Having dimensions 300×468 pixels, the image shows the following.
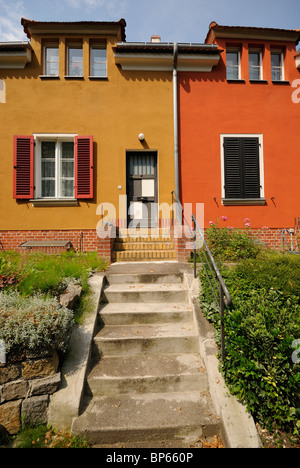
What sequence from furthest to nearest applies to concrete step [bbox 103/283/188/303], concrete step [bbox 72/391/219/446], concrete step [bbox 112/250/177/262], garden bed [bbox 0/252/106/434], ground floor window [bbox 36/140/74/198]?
ground floor window [bbox 36/140/74/198]
concrete step [bbox 112/250/177/262]
concrete step [bbox 103/283/188/303]
garden bed [bbox 0/252/106/434]
concrete step [bbox 72/391/219/446]

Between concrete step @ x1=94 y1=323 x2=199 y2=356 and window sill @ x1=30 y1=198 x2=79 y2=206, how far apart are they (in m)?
4.13

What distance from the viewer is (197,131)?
6.54 metres

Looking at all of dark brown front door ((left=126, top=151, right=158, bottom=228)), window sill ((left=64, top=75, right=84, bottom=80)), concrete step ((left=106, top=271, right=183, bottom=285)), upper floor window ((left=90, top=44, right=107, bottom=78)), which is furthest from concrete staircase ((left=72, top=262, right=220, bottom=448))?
upper floor window ((left=90, top=44, right=107, bottom=78))

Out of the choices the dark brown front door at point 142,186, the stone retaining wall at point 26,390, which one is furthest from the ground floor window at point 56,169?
the stone retaining wall at point 26,390

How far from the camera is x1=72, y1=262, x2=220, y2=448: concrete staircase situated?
2100 mm

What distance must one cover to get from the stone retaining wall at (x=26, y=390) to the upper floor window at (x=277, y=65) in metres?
8.77

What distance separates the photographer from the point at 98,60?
6586 millimetres

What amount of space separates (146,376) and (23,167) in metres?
5.94

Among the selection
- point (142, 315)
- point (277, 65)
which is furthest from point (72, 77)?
point (142, 315)

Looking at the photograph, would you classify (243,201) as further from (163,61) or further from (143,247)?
(163,61)

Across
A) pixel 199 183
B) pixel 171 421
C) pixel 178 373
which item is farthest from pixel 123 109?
pixel 171 421

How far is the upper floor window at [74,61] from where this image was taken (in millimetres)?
6531

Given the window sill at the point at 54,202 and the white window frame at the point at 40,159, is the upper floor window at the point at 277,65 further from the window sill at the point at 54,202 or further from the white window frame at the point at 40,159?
the window sill at the point at 54,202

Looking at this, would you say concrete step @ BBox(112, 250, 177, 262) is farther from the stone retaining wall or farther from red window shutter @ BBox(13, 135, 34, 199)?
red window shutter @ BBox(13, 135, 34, 199)
